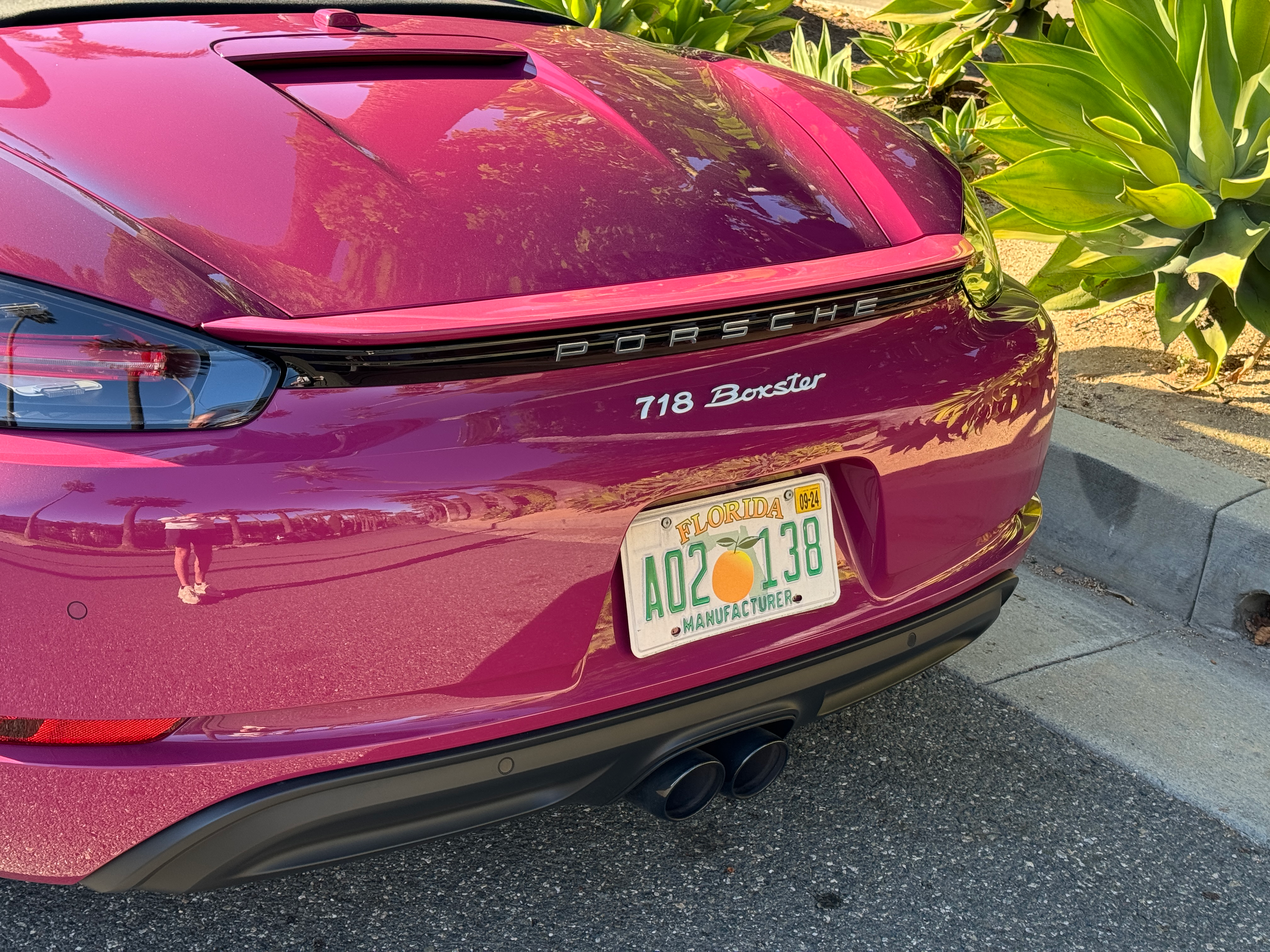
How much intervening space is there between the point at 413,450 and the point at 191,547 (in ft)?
0.95

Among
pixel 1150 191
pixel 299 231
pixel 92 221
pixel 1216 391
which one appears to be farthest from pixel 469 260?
pixel 1216 391

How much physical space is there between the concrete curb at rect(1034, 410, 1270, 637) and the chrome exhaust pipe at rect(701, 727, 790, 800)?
1.73 m

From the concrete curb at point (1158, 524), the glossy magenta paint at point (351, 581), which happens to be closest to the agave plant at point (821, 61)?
the concrete curb at point (1158, 524)

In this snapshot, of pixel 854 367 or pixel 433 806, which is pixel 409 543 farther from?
pixel 854 367

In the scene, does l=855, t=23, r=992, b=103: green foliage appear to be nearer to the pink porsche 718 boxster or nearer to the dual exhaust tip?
the pink porsche 718 boxster

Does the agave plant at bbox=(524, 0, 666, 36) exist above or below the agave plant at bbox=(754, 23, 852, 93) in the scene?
above

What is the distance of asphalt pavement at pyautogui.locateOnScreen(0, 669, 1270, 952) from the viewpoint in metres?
2.00

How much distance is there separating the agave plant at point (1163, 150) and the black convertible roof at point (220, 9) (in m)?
1.34

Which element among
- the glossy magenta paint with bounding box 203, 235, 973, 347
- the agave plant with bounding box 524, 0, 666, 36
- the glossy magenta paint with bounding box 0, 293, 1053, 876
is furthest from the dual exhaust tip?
the agave plant with bounding box 524, 0, 666, 36

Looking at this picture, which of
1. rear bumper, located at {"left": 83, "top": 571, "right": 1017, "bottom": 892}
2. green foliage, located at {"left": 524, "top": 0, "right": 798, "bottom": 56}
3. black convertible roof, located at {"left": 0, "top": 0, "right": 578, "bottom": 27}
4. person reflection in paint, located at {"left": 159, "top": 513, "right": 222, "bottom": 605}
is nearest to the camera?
person reflection in paint, located at {"left": 159, "top": 513, "right": 222, "bottom": 605}

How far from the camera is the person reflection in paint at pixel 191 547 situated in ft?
4.70

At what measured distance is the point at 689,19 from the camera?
523 cm

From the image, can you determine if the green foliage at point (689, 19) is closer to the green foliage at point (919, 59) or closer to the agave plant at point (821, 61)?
the agave plant at point (821, 61)

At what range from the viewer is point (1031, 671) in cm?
293
